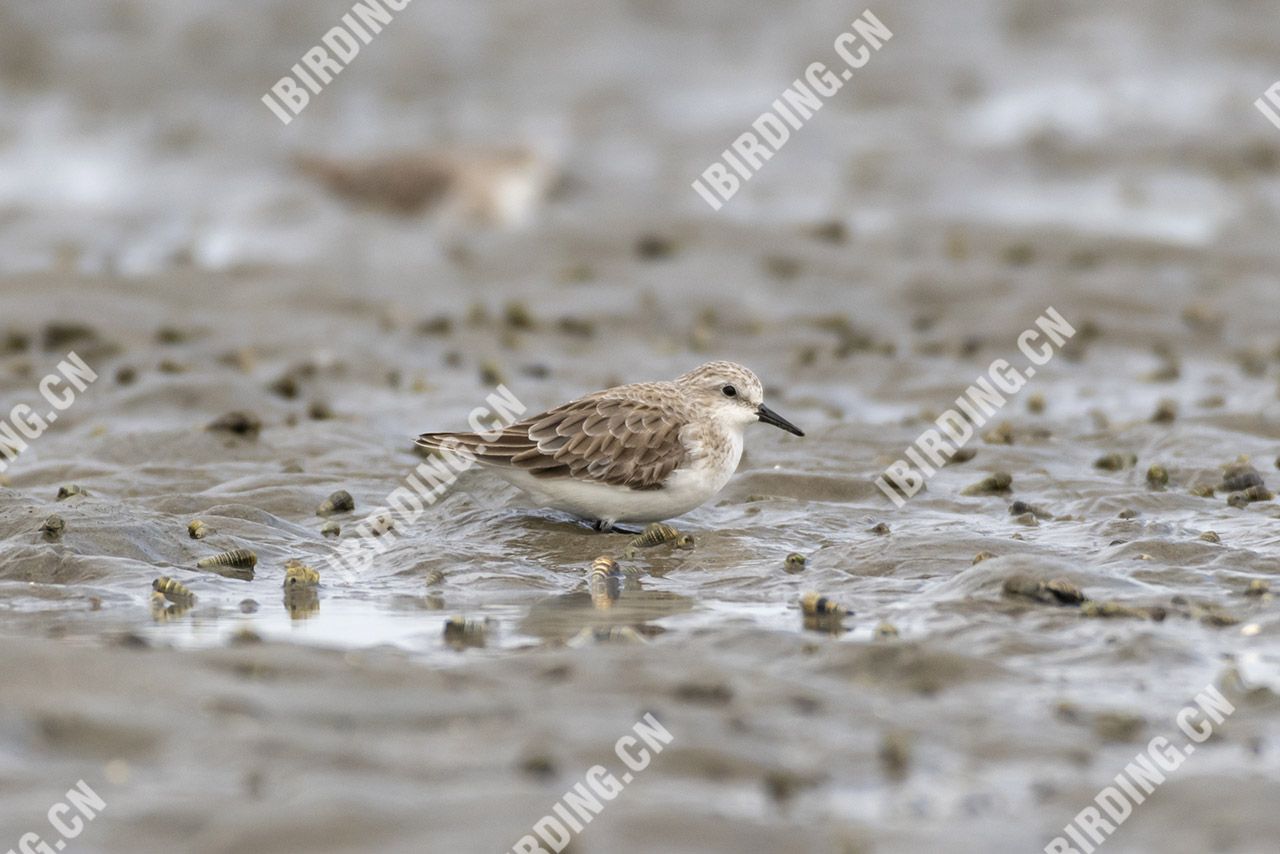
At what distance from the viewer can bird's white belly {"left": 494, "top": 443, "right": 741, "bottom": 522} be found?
10.2 m

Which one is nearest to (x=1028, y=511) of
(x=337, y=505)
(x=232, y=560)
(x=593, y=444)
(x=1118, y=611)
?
(x=1118, y=611)

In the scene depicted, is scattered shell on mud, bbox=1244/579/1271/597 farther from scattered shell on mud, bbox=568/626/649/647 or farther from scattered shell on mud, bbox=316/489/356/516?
scattered shell on mud, bbox=316/489/356/516

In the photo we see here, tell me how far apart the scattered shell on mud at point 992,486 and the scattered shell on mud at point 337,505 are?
4.36 metres

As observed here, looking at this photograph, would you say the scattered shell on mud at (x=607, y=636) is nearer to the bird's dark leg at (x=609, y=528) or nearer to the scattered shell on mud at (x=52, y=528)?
the bird's dark leg at (x=609, y=528)

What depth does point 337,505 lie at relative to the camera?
11.1m

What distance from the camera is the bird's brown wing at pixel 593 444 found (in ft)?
33.5

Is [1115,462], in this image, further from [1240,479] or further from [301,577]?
[301,577]

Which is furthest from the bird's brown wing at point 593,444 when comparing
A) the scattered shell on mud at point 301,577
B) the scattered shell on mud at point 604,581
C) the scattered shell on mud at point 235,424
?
the scattered shell on mud at point 235,424

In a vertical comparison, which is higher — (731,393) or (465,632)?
(731,393)

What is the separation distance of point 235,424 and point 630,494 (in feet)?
13.4

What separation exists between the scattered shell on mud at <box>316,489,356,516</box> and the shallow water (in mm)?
192

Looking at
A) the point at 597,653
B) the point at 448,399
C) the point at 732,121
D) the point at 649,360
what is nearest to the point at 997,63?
the point at 732,121

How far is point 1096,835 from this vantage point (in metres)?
5.93

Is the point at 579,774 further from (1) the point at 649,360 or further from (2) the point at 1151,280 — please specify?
(2) the point at 1151,280
